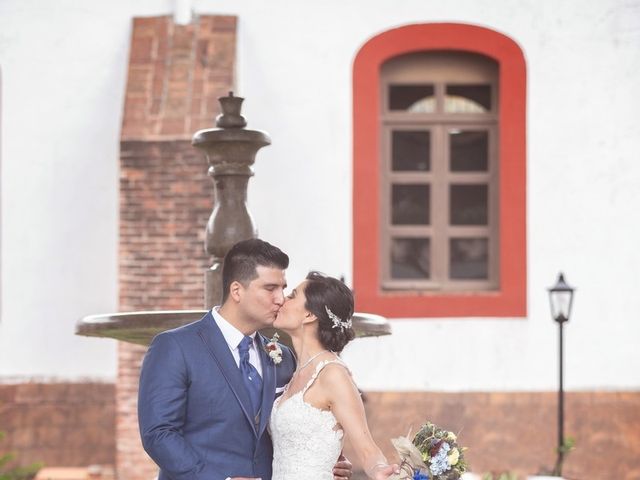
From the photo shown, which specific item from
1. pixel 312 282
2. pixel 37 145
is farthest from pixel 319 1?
pixel 312 282

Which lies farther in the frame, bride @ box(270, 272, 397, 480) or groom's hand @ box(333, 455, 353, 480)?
groom's hand @ box(333, 455, 353, 480)

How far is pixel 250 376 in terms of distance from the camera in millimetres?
4730

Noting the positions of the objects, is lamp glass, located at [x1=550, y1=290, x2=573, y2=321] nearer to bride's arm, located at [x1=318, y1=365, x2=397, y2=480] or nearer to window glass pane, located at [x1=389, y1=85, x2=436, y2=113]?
window glass pane, located at [x1=389, y1=85, x2=436, y2=113]

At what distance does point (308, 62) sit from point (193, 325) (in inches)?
256

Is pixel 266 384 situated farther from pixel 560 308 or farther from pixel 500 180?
pixel 500 180

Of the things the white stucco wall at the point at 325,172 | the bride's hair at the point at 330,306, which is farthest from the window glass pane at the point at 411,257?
the bride's hair at the point at 330,306

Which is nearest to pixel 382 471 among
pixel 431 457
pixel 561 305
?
pixel 431 457

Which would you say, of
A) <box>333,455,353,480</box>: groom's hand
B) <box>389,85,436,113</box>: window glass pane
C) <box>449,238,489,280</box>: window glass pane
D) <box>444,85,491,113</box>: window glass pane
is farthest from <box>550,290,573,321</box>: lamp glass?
<box>333,455,353,480</box>: groom's hand

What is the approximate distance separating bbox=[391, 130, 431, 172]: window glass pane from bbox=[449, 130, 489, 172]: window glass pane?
199 millimetres

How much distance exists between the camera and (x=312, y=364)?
5008mm

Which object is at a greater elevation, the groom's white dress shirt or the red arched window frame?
the red arched window frame

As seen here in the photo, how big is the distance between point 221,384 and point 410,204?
6.89 meters

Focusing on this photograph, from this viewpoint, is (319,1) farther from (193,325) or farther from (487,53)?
(193,325)

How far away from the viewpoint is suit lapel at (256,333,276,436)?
475cm
